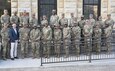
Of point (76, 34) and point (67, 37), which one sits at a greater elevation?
point (76, 34)

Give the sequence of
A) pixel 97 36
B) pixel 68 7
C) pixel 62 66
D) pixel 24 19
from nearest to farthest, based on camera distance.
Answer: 1. pixel 62 66
2. pixel 97 36
3. pixel 24 19
4. pixel 68 7

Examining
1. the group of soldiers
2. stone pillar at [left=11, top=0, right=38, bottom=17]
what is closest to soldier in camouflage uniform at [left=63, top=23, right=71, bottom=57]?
the group of soldiers

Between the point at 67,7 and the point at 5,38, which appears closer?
the point at 5,38

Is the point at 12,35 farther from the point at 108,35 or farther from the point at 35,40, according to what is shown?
the point at 108,35

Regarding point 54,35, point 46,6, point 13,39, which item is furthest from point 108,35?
point 13,39

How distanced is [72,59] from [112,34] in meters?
3.57

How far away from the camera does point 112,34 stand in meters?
18.2

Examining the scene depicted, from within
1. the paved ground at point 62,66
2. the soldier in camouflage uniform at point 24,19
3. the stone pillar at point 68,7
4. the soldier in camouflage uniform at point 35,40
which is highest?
the stone pillar at point 68,7

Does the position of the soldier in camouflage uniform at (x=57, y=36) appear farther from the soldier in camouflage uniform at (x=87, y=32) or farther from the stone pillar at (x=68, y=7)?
the stone pillar at (x=68, y=7)

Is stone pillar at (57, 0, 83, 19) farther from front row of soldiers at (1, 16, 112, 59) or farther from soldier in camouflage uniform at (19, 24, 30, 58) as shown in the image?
soldier in camouflage uniform at (19, 24, 30, 58)

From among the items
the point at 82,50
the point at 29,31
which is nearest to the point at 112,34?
the point at 82,50

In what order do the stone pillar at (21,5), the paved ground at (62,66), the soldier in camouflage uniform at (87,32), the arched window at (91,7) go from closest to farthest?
the paved ground at (62,66) → the soldier in camouflage uniform at (87,32) → the stone pillar at (21,5) → the arched window at (91,7)

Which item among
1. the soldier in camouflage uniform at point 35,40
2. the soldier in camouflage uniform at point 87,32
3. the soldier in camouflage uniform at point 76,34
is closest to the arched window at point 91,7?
the soldier in camouflage uniform at point 87,32

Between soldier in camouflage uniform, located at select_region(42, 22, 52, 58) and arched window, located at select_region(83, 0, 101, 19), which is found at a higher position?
arched window, located at select_region(83, 0, 101, 19)
